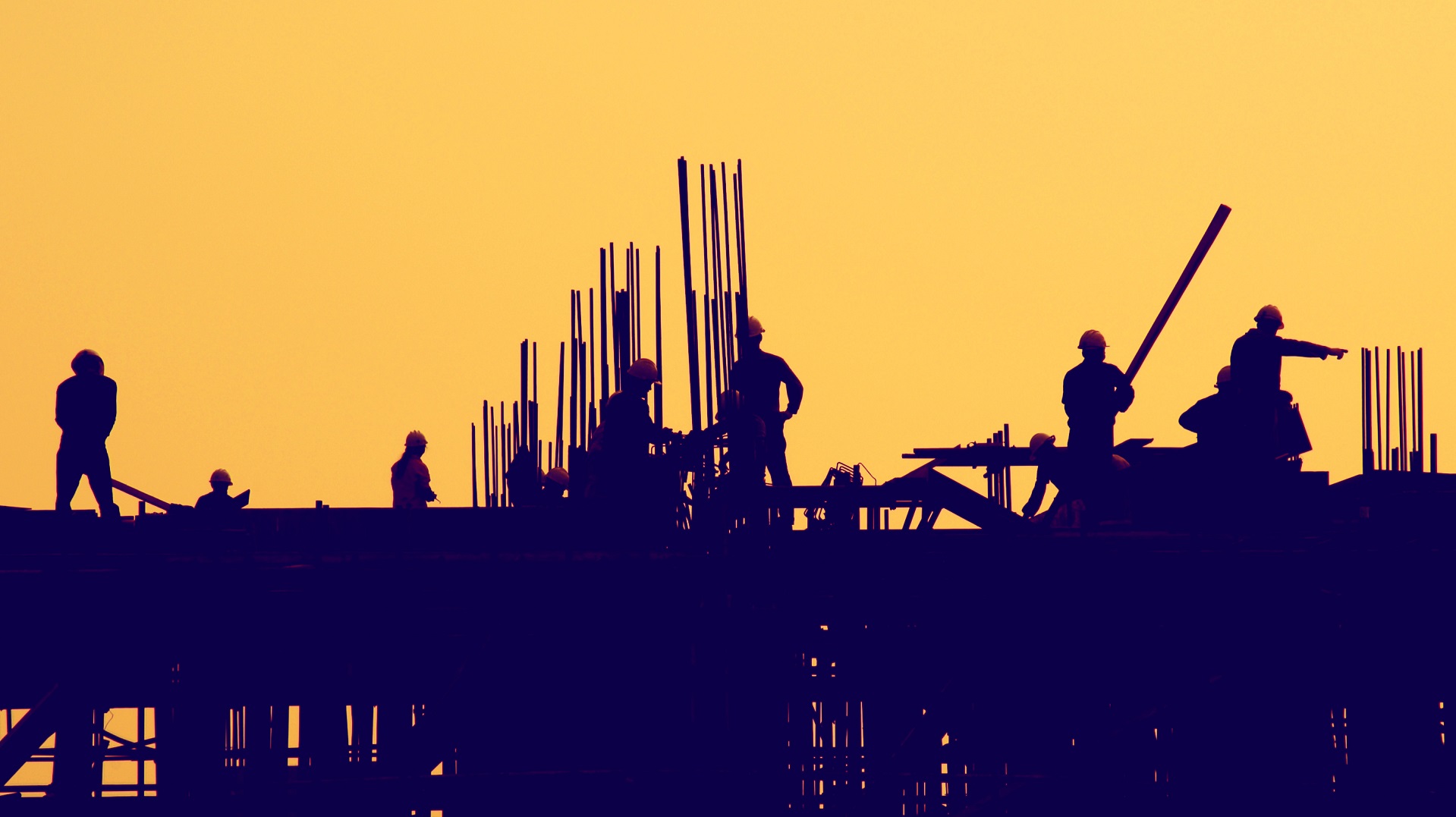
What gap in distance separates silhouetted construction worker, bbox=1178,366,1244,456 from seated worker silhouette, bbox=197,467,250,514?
799 centimetres

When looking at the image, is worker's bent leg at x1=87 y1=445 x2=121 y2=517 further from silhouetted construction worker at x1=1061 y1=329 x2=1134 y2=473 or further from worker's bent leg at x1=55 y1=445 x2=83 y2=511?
silhouetted construction worker at x1=1061 y1=329 x2=1134 y2=473

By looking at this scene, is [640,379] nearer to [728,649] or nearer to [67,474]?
[728,649]

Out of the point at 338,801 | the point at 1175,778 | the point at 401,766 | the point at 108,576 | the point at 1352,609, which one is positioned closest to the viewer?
the point at 108,576

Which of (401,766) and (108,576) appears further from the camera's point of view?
(401,766)

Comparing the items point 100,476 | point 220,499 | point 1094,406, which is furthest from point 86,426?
point 1094,406

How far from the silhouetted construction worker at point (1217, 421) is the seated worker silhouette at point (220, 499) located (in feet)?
26.2

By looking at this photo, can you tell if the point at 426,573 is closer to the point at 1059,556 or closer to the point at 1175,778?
the point at 1059,556

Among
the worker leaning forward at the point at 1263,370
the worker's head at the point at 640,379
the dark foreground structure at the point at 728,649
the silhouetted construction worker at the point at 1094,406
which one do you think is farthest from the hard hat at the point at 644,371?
the worker leaning forward at the point at 1263,370

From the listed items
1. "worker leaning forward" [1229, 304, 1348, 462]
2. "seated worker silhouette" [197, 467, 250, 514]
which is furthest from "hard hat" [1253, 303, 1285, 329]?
"seated worker silhouette" [197, 467, 250, 514]

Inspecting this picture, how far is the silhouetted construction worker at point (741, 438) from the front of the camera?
22188 millimetres

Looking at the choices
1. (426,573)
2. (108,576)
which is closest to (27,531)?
(108,576)

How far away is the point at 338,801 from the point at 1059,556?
6596mm

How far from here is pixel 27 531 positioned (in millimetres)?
20484

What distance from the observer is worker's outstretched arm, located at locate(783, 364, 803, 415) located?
23078 mm
